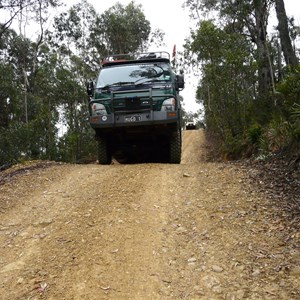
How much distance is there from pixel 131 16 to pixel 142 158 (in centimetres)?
2167

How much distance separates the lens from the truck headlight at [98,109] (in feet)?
24.4

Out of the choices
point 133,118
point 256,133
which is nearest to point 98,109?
point 133,118

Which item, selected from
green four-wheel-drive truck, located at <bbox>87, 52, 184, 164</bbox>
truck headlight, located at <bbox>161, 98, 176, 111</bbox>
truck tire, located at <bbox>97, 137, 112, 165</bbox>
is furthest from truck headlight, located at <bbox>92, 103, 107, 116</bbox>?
truck headlight, located at <bbox>161, 98, 176, 111</bbox>

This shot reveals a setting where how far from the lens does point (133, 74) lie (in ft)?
25.7

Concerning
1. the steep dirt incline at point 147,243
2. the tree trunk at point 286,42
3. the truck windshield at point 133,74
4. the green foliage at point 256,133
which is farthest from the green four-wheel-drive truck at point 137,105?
the tree trunk at point 286,42

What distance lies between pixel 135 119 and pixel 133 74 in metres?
1.17

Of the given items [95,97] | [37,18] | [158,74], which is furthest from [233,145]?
[37,18]

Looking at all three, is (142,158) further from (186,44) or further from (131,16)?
(131,16)

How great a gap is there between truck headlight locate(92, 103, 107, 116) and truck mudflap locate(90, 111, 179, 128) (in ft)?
0.22

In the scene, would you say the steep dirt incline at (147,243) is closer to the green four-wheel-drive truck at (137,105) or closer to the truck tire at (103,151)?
the green four-wheel-drive truck at (137,105)

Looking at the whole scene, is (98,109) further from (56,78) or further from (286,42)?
(56,78)

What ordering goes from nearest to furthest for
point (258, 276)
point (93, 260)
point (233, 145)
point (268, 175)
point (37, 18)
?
1. point (258, 276)
2. point (93, 260)
3. point (268, 175)
4. point (233, 145)
5. point (37, 18)

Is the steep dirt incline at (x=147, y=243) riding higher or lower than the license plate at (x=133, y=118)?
lower

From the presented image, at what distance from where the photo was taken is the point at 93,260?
3047 mm
